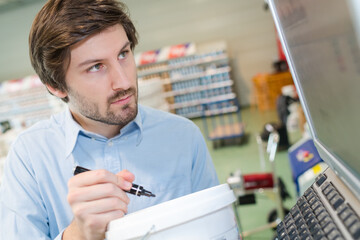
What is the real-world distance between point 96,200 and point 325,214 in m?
0.47

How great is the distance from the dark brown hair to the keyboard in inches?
35.5

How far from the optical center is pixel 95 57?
3.93 ft

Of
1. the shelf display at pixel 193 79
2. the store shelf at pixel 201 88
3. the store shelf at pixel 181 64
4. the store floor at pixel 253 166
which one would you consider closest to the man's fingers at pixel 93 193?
the store floor at pixel 253 166

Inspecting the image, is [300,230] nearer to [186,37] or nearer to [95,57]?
[95,57]

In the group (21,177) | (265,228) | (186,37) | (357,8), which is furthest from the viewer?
(186,37)

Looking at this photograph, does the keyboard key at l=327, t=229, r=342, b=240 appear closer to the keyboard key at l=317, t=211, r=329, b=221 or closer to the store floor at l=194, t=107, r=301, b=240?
the keyboard key at l=317, t=211, r=329, b=221

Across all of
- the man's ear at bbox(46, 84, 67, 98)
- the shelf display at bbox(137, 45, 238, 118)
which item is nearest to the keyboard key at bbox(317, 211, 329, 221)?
the man's ear at bbox(46, 84, 67, 98)

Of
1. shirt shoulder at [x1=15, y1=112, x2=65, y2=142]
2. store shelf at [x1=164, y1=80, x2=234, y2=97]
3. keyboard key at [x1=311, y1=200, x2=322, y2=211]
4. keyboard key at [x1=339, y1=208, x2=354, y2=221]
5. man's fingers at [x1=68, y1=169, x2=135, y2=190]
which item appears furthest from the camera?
store shelf at [x1=164, y1=80, x2=234, y2=97]

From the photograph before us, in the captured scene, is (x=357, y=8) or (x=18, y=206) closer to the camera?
(x=357, y=8)

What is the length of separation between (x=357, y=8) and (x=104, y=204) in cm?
61

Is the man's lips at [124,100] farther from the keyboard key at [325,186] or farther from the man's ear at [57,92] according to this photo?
the keyboard key at [325,186]

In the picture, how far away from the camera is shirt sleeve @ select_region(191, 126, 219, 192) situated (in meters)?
1.47

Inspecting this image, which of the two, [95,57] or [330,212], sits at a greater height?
[95,57]

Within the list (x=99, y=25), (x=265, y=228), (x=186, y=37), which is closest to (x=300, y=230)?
(x=99, y=25)
